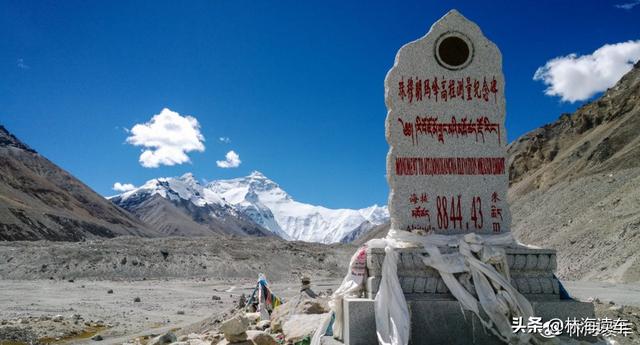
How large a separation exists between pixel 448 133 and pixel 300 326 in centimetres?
422

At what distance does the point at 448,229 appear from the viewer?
7.91 m

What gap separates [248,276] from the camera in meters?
49.4

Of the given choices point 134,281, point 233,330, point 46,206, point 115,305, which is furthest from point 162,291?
point 46,206

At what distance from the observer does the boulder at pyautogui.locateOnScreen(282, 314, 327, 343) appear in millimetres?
8398

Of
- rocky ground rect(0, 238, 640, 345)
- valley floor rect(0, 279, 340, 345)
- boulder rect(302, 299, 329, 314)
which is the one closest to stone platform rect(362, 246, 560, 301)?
rocky ground rect(0, 238, 640, 345)

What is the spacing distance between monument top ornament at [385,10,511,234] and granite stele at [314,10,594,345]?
16mm

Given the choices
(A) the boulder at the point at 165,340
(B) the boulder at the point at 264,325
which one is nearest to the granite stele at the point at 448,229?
(B) the boulder at the point at 264,325

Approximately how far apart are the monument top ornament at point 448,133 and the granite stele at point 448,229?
0.05 ft

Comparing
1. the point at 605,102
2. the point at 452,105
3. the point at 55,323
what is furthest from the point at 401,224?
the point at 605,102

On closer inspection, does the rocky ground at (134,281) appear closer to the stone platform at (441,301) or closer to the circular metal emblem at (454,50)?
the stone platform at (441,301)

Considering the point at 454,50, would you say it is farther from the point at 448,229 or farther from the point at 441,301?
the point at 441,301

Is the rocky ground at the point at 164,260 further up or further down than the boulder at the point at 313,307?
further up

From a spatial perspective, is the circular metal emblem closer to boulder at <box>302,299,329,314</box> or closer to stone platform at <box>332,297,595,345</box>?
stone platform at <box>332,297,595,345</box>

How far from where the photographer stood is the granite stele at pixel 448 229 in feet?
22.7
